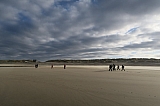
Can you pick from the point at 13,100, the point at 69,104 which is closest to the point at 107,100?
the point at 69,104

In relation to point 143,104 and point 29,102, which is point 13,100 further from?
point 143,104

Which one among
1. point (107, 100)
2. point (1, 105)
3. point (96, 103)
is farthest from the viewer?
point (107, 100)

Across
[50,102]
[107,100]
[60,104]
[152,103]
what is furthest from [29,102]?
[152,103]

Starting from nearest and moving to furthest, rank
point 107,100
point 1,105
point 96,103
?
point 1,105 → point 96,103 → point 107,100

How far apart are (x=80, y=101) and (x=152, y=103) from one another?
10.0ft

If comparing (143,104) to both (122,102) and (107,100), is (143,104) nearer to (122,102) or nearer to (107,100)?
(122,102)

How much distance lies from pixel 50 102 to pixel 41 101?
17.0 inches

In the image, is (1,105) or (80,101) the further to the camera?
(80,101)

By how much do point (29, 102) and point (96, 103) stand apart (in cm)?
284

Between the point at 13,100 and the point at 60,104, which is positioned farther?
the point at 13,100

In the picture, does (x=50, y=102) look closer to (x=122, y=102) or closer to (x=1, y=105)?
(x=1, y=105)

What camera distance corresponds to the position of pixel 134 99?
6.80 metres

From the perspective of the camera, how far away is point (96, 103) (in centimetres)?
619

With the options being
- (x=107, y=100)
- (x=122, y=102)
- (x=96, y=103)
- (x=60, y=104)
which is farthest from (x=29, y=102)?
(x=122, y=102)
